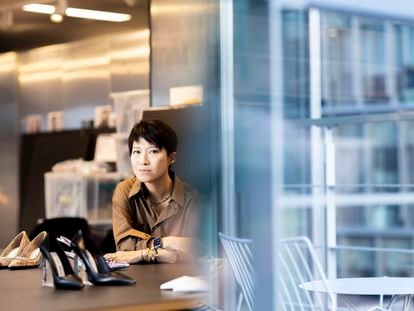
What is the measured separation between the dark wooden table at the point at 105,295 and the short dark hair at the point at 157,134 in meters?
0.30

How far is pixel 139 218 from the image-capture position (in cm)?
273

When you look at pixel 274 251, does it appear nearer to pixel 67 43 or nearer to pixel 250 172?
pixel 250 172

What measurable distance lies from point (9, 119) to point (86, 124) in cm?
88

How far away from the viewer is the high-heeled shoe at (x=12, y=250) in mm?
2740

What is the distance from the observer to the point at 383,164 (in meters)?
16.1

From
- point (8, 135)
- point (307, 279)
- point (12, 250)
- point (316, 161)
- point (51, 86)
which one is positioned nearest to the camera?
point (307, 279)

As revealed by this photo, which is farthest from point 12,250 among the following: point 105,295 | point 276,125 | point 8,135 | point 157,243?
point 8,135

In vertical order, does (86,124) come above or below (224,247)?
above

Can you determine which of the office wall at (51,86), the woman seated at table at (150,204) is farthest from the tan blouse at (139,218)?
the office wall at (51,86)

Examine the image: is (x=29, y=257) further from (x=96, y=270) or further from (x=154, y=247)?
(x=96, y=270)

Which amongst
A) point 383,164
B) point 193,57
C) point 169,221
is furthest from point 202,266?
point 383,164

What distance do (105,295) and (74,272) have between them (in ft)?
0.68

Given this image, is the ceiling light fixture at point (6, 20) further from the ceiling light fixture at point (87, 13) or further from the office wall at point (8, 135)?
the ceiling light fixture at point (87, 13)

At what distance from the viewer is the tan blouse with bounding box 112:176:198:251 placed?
7.93 ft
